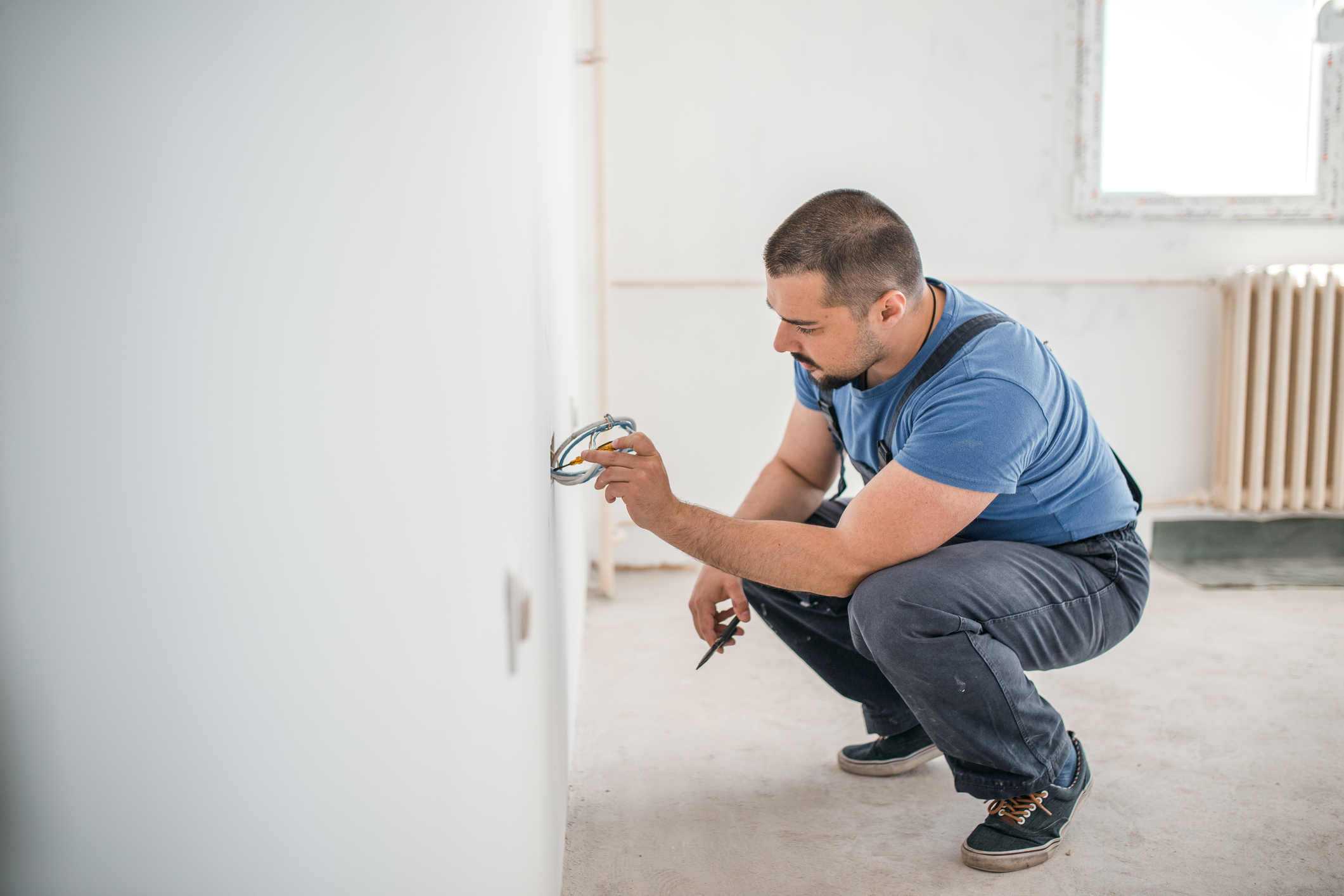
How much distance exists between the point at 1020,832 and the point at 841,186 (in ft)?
6.54

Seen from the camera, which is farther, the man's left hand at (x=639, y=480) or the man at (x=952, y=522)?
the man at (x=952, y=522)

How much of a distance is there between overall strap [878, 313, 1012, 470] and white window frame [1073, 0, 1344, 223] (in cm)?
186

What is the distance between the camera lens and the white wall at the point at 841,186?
265 centimetres

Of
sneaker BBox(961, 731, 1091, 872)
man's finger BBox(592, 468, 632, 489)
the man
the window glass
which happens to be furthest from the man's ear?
the window glass

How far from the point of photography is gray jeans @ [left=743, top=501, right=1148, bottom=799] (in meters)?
1.13

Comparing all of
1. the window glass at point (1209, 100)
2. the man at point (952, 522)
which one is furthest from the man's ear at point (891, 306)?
the window glass at point (1209, 100)

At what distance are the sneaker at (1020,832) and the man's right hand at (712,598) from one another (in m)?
0.44

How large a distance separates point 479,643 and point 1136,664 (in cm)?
178

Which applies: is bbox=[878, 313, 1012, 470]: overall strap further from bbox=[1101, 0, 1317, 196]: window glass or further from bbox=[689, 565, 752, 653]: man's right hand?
bbox=[1101, 0, 1317, 196]: window glass

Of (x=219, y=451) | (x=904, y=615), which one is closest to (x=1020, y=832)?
(x=904, y=615)

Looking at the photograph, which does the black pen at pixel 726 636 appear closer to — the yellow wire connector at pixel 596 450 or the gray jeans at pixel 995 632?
the gray jeans at pixel 995 632

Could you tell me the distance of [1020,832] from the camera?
1211mm

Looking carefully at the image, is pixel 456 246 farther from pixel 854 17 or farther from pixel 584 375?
pixel 854 17

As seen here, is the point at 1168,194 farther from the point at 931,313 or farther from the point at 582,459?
the point at 582,459
